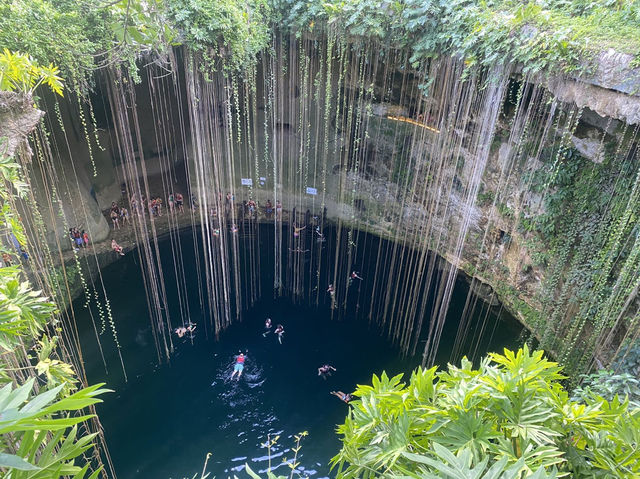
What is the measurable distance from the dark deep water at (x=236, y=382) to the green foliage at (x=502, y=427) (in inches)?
139

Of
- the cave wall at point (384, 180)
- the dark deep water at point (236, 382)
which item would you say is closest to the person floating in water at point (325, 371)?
the dark deep water at point (236, 382)

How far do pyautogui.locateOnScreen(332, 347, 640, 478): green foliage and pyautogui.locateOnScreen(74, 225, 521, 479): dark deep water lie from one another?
3.53m

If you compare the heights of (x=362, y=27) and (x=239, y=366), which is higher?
(x=362, y=27)

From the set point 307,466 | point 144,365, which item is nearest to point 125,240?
point 144,365

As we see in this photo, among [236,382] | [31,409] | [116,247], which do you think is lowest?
[236,382]

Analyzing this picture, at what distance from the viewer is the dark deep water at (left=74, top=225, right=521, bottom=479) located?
493 cm

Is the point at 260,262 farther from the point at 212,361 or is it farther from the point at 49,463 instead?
the point at 49,463

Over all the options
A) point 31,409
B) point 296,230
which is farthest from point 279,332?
point 31,409

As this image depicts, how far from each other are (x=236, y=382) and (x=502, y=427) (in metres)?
4.76

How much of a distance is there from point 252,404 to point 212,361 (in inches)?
37.1

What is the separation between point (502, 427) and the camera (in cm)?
161

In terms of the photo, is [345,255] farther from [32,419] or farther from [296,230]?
[32,419]

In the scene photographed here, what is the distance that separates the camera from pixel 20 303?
6.08 ft

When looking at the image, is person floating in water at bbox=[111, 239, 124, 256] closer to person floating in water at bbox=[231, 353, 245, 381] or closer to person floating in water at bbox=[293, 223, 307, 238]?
person floating in water at bbox=[293, 223, 307, 238]
